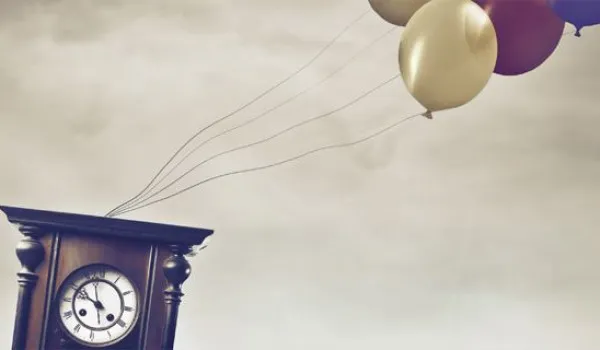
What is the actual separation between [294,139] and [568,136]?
2.59 ft

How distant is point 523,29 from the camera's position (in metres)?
1.68

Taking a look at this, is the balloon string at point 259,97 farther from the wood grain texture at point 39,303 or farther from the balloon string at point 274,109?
the wood grain texture at point 39,303

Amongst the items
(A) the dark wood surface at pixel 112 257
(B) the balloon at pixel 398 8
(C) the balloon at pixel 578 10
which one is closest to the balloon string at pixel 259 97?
(A) the dark wood surface at pixel 112 257

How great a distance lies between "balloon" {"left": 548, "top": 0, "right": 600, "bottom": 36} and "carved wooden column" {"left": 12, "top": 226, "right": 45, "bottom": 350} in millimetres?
1229

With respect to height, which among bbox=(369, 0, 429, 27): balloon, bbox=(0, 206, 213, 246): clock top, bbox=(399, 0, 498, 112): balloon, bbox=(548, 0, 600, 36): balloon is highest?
bbox=(369, 0, 429, 27): balloon

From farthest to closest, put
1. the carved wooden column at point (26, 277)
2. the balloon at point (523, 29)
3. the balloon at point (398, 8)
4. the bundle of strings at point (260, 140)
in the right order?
1. the bundle of strings at point (260, 140)
2. the carved wooden column at point (26, 277)
3. the balloon at point (398, 8)
4. the balloon at point (523, 29)

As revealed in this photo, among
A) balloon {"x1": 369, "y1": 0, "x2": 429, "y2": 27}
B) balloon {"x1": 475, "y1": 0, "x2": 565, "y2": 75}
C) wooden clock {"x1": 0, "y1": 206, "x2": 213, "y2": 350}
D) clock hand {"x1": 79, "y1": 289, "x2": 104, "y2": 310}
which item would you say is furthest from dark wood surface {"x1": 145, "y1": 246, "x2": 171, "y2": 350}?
balloon {"x1": 475, "y1": 0, "x2": 565, "y2": 75}

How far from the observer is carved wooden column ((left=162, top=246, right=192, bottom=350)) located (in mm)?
2184

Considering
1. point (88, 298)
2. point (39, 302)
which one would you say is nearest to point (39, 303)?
point (39, 302)

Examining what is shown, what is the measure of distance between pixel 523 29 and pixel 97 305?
113 centimetres

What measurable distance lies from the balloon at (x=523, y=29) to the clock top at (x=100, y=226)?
84 cm

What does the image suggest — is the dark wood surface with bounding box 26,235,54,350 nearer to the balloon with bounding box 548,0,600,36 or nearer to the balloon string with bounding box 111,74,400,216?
the balloon string with bounding box 111,74,400,216

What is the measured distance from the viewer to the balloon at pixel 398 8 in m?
1.82

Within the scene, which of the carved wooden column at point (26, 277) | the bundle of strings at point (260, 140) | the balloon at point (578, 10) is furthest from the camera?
the bundle of strings at point (260, 140)
